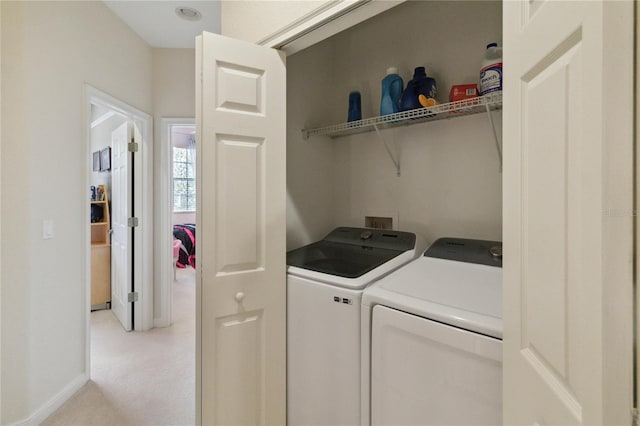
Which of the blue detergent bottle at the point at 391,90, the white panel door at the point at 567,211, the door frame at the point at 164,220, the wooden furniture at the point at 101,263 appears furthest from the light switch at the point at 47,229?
the white panel door at the point at 567,211

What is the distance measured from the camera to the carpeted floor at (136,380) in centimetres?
184

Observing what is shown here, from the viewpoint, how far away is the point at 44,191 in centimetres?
183

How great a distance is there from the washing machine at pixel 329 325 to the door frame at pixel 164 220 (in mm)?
1780

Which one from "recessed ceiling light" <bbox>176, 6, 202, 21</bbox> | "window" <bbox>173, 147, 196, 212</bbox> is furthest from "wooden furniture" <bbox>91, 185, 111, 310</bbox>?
"window" <bbox>173, 147, 196, 212</bbox>

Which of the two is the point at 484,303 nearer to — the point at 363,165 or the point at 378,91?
the point at 363,165

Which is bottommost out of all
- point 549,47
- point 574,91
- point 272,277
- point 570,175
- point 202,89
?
point 272,277

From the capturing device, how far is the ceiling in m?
2.27

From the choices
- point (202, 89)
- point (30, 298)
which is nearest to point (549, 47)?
point (202, 89)

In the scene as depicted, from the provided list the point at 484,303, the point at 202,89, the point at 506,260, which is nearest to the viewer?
the point at 506,260

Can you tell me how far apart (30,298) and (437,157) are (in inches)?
93.3

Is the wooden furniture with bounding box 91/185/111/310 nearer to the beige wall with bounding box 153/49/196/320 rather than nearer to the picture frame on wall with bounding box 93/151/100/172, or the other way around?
the picture frame on wall with bounding box 93/151/100/172

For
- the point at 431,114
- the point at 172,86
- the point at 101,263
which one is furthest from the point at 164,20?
the point at 101,263

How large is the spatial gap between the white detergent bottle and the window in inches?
254

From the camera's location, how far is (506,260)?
730 millimetres
